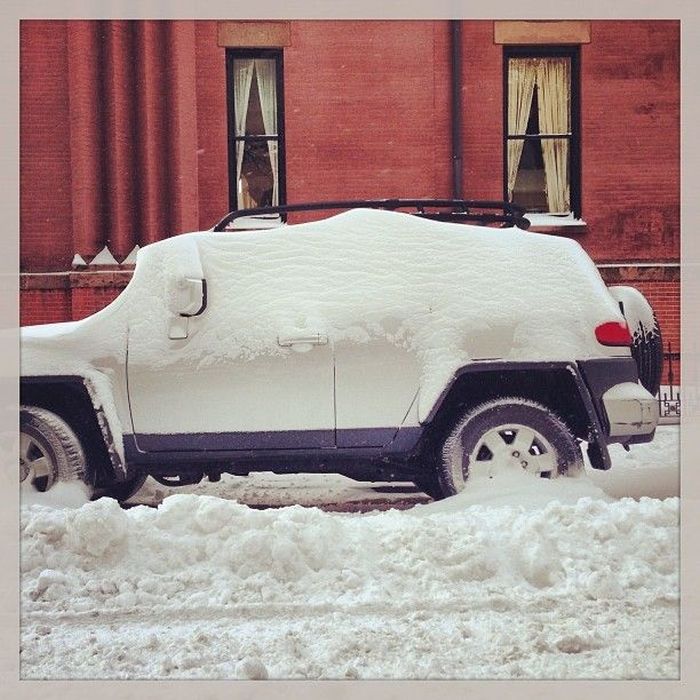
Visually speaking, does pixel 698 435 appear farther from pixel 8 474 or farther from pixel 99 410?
pixel 8 474

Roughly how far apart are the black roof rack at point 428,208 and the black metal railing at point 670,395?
115 cm

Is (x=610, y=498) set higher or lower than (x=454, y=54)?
lower

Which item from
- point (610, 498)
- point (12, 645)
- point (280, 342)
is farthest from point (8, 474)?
point (610, 498)

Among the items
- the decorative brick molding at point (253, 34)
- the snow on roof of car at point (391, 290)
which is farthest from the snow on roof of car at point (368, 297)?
the decorative brick molding at point (253, 34)

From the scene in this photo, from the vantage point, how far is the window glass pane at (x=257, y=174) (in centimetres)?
480

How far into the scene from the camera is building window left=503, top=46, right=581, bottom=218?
16.0 feet

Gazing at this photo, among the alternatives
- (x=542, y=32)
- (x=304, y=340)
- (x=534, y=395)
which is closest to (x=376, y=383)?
(x=304, y=340)

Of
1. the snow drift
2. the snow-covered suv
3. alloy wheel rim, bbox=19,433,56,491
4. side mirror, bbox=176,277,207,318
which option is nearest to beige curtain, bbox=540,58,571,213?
the snow-covered suv

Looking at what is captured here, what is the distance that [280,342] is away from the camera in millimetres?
4266

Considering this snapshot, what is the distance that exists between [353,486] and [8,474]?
6.19 ft

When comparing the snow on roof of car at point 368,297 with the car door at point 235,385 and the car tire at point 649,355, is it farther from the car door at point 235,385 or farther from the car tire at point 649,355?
the car tire at point 649,355

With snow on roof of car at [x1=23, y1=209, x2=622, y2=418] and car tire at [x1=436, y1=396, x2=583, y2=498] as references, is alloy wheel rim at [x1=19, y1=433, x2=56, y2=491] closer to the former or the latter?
snow on roof of car at [x1=23, y1=209, x2=622, y2=418]

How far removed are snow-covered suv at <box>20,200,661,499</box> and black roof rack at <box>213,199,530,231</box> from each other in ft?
1.51

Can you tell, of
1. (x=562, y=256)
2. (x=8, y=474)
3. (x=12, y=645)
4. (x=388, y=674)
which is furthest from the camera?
(x=562, y=256)
